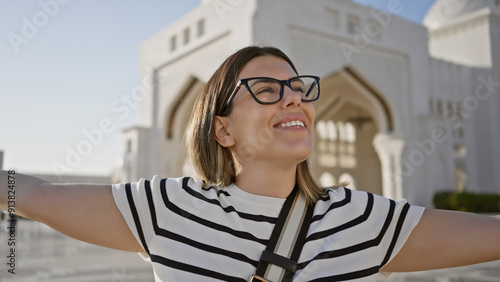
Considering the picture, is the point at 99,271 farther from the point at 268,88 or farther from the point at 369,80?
the point at 369,80

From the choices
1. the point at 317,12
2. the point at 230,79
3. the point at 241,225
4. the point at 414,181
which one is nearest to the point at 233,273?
the point at 241,225

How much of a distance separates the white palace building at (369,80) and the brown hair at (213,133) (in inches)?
294

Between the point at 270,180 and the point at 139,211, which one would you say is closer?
the point at 139,211

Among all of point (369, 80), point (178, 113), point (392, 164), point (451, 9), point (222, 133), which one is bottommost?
point (222, 133)

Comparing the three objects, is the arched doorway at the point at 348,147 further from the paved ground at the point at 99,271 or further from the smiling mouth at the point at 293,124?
the smiling mouth at the point at 293,124

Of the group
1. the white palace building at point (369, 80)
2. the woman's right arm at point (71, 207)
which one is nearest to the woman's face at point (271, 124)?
the woman's right arm at point (71, 207)

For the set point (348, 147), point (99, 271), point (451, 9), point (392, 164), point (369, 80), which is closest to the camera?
point (99, 271)

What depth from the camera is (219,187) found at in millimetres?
1074

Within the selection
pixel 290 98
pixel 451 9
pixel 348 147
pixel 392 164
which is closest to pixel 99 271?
pixel 290 98

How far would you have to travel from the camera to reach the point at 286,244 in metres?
0.92

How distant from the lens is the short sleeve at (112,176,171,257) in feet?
3.06

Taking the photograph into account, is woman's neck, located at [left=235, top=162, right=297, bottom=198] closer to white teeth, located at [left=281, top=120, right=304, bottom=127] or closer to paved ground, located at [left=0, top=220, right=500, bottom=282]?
white teeth, located at [left=281, top=120, right=304, bottom=127]

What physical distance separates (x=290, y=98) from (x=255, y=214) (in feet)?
0.91

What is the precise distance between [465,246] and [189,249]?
23.1 inches
